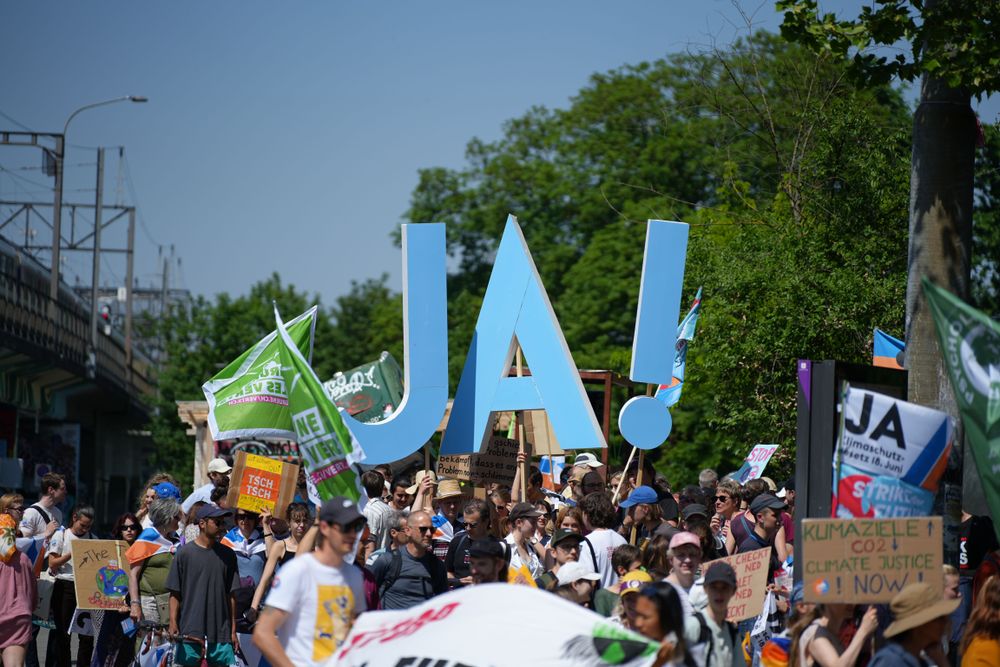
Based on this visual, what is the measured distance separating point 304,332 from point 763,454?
643 cm

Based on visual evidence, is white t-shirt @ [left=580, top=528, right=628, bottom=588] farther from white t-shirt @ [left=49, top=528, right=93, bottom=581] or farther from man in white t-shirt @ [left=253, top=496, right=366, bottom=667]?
white t-shirt @ [left=49, top=528, right=93, bottom=581]

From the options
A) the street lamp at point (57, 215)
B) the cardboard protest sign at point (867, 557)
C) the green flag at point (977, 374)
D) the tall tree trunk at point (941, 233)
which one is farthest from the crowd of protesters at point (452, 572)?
the street lamp at point (57, 215)

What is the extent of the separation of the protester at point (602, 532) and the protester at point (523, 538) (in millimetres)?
432

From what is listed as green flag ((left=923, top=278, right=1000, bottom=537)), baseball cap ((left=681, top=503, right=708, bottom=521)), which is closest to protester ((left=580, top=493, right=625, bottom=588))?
baseball cap ((left=681, top=503, right=708, bottom=521))

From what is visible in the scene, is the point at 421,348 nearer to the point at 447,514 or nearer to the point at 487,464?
the point at 487,464

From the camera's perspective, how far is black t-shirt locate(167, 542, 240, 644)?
1006 cm

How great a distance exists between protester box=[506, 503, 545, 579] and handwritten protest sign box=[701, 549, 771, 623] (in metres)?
1.68

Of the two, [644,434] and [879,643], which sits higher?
[644,434]

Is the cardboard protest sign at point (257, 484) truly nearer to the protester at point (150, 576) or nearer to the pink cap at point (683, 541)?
the protester at point (150, 576)

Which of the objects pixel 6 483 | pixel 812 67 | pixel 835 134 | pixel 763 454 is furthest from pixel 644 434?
pixel 6 483

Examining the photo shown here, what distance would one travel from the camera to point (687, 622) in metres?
6.74

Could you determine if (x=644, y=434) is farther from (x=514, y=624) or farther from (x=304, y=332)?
(x=514, y=624)

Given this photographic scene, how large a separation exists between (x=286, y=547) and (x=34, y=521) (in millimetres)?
3768

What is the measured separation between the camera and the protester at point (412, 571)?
30.3ft
